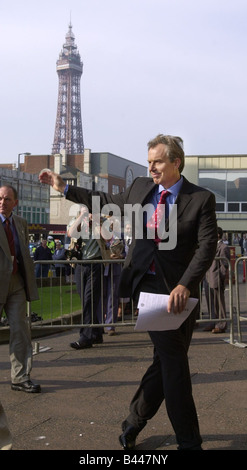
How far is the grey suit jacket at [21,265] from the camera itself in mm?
5641

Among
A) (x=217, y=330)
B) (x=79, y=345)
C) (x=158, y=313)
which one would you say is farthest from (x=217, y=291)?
(x=158, y=313)

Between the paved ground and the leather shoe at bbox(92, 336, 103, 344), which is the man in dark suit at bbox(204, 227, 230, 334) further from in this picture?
the leather shoe at bbox(92, 336, 103, 344)

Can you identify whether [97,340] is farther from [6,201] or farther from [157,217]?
[157,217]

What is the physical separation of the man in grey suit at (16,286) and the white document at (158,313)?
229cm

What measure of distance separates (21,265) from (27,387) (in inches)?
44.5

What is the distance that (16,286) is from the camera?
5.90 metres

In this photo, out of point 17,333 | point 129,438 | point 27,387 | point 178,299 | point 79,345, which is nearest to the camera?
point 178,299

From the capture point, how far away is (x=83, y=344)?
26.6ft

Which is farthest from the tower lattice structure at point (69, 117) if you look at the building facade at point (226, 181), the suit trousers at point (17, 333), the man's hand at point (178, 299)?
the man's hand at point (178, 299)

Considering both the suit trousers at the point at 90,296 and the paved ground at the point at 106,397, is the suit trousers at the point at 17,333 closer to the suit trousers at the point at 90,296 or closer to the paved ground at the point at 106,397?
the paved ground at the point at 106,397

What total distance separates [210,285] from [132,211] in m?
6.04

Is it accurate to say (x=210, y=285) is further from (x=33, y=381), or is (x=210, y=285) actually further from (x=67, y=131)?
(x=67, y=131)

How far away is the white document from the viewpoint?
362 centimetres
